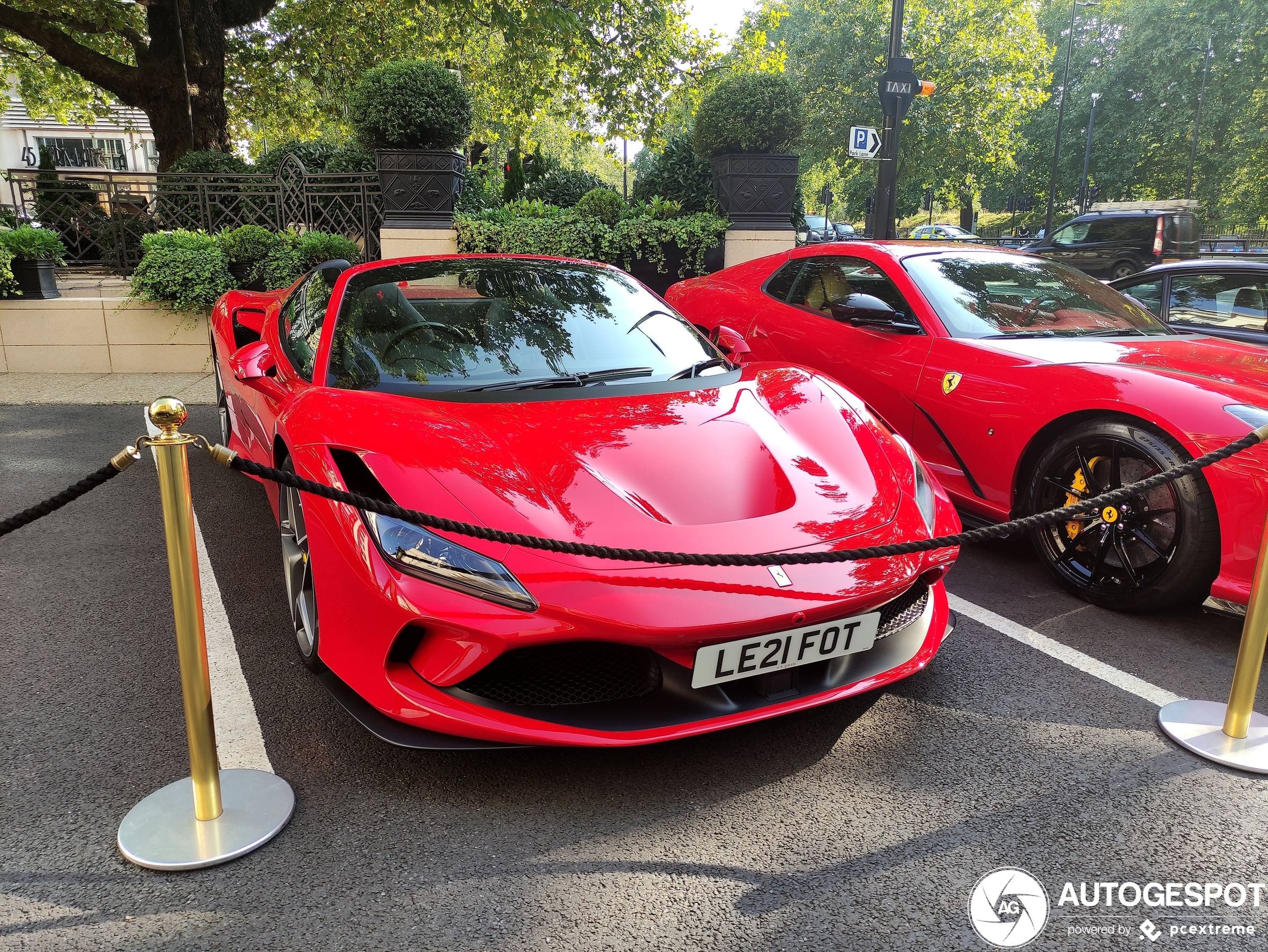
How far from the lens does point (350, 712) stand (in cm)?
218

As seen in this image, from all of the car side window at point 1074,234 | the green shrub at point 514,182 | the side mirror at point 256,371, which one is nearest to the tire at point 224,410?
the side mirror at point 256,371

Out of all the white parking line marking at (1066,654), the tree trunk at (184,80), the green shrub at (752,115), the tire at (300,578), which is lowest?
the white parking line marking at (1066,654)

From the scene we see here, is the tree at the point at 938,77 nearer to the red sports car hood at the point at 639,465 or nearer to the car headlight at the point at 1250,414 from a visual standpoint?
the car headlight at the point at 1250,414

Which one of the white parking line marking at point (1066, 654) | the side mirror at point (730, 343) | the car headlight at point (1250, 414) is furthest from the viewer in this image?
the side mirror at point (730, 343)

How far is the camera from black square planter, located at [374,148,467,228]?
9.35 m

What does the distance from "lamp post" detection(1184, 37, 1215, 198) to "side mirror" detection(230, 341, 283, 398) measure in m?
36.0

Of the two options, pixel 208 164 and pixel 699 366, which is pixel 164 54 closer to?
pixel 208 164

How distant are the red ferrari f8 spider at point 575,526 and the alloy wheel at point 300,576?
0.01 meters

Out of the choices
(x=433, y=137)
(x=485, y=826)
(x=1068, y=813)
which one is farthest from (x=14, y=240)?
(x=1068, y=813)

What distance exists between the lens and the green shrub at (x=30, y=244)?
8078mm

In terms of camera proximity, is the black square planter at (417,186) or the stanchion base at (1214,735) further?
the black square planter at (417,186)

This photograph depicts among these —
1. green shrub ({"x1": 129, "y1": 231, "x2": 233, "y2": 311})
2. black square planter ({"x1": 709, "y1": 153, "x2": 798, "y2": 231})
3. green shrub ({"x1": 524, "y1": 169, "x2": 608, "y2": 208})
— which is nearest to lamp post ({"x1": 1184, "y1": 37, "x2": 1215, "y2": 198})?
green shrub ({"x1": 524, "y1": 169, "x2": 608, "y2": 208})

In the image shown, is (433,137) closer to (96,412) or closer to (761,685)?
(96,412)

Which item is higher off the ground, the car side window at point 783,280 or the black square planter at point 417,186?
the black square planter at point 417,186
